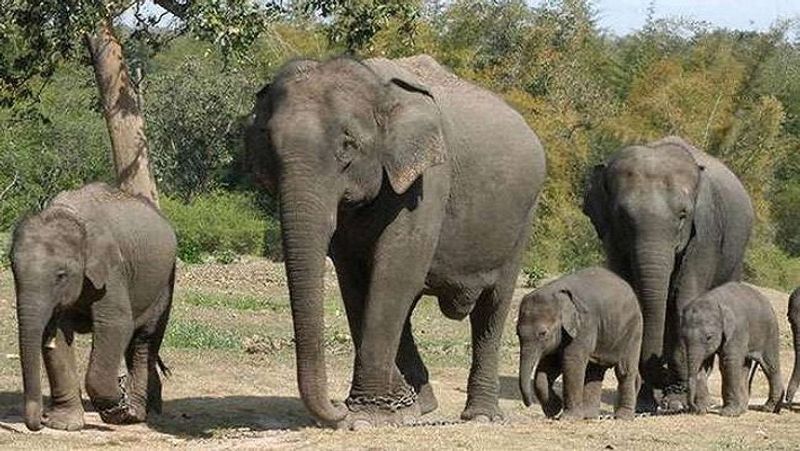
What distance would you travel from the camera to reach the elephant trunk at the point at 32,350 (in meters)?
10.3

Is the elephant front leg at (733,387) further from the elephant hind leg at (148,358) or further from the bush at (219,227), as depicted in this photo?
the bush at (219,227)

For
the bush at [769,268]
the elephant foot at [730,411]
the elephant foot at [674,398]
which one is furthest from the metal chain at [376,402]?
the bush at [769,268]

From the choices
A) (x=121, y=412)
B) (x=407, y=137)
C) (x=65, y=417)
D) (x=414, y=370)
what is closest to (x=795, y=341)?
(x=414, y=370)

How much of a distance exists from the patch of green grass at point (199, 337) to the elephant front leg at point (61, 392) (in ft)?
19.3

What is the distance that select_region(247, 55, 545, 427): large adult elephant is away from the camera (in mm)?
9609

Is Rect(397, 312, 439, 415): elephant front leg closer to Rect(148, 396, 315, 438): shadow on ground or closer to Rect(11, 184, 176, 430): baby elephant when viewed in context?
Rect(148, 396, 315, 438): shadow on ground

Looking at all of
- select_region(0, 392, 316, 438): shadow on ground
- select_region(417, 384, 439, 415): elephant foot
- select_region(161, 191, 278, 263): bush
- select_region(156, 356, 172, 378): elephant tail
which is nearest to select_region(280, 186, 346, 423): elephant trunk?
select_region(0, 392, 316, 438): shadow on ground

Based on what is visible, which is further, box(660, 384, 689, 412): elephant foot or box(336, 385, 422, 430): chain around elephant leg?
box(660, 384, 689, 412): elephant foot

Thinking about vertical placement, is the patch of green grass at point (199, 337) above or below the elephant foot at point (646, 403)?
above

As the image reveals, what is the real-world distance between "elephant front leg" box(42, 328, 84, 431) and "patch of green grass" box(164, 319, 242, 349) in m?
5.88

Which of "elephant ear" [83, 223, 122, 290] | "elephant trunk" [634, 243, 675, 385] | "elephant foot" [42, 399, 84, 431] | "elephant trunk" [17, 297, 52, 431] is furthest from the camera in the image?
"elephant trunk" [634, 243, 675, 385]

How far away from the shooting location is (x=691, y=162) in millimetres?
14266

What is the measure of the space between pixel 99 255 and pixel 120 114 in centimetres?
499

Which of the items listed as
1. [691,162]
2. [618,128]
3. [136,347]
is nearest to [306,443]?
[136,347]
